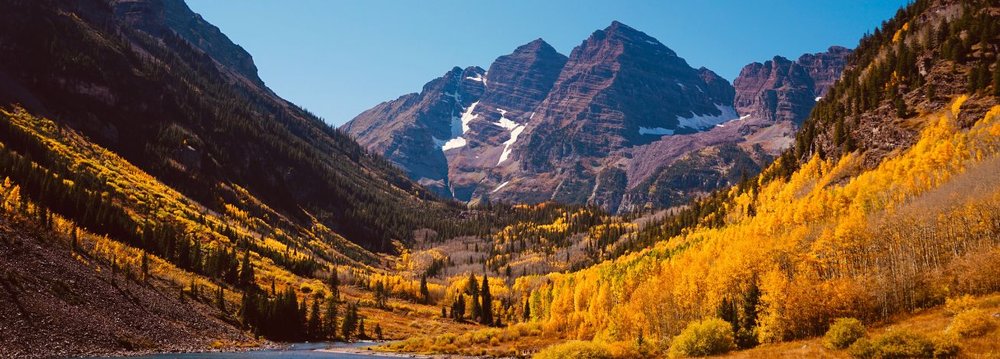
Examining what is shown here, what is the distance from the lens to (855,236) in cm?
9138

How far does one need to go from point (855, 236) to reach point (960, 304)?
131 ft

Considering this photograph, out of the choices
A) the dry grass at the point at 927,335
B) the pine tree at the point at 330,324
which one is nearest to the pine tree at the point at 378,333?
the pine tree at the point at 330,324

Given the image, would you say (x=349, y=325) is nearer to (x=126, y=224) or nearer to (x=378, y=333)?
(x=378, y=333)

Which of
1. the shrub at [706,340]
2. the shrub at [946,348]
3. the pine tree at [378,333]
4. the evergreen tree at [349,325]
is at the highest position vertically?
the shrub at [946,348]

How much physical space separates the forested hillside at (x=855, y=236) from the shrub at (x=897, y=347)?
135 mm

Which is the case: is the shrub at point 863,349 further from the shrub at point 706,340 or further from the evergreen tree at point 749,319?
the evergreen tree at point 749,319

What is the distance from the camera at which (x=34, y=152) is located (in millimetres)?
156500

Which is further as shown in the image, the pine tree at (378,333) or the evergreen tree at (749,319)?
the pine tree at (378,333)

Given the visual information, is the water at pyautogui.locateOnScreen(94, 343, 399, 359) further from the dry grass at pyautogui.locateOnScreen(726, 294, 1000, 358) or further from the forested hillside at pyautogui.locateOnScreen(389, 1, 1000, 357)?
the dry grass at pyautogui.locateOnScreen(726, 294, 1000, 358)

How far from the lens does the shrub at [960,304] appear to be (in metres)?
52.4

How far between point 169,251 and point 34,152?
56.8m

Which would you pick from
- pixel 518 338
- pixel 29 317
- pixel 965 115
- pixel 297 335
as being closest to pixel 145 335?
pixel 29 317

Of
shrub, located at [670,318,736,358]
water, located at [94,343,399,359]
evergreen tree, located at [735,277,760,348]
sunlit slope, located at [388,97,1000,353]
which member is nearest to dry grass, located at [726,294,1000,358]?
shrub, located at [670,318,736,358]

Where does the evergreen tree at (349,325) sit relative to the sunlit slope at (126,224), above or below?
below
